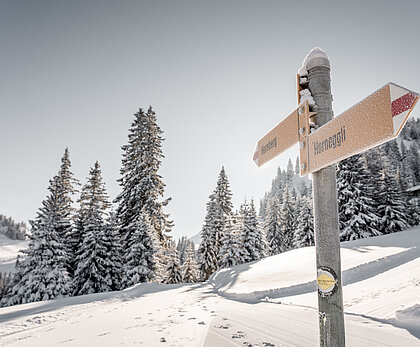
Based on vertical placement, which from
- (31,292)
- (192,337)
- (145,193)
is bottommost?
(31,292)

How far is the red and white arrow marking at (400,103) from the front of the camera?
1308 mm

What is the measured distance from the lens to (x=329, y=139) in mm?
1807

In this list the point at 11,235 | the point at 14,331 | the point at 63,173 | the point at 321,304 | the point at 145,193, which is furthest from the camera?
the point at 11,235

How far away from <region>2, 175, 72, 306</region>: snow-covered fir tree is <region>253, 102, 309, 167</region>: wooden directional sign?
19568 mm

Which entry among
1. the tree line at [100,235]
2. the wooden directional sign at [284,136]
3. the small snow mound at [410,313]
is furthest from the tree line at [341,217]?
the wooden directional sign at [284,136]

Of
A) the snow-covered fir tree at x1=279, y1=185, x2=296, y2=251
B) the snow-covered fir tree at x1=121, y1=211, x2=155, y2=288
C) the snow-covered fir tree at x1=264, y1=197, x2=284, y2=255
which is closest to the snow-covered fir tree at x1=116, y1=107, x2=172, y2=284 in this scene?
the snow-covered fir tree at x1=121, y1=211, x2=155, y2=288

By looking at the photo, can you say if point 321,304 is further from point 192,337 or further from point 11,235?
point 11,235

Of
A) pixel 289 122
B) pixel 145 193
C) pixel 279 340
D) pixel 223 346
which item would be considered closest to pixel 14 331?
pixel 223 346

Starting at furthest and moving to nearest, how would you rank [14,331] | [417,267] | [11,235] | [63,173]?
[11,235], [63,173], [417,267], [14,331]

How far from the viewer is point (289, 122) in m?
2.33

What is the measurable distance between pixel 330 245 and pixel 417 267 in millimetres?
7107

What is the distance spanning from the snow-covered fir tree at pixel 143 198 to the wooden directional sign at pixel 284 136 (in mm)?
17795

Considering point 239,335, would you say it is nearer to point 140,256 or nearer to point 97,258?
point 140,256

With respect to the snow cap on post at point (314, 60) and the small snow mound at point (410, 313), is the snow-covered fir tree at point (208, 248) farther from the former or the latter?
the snow cap on post at point (314, 60)
